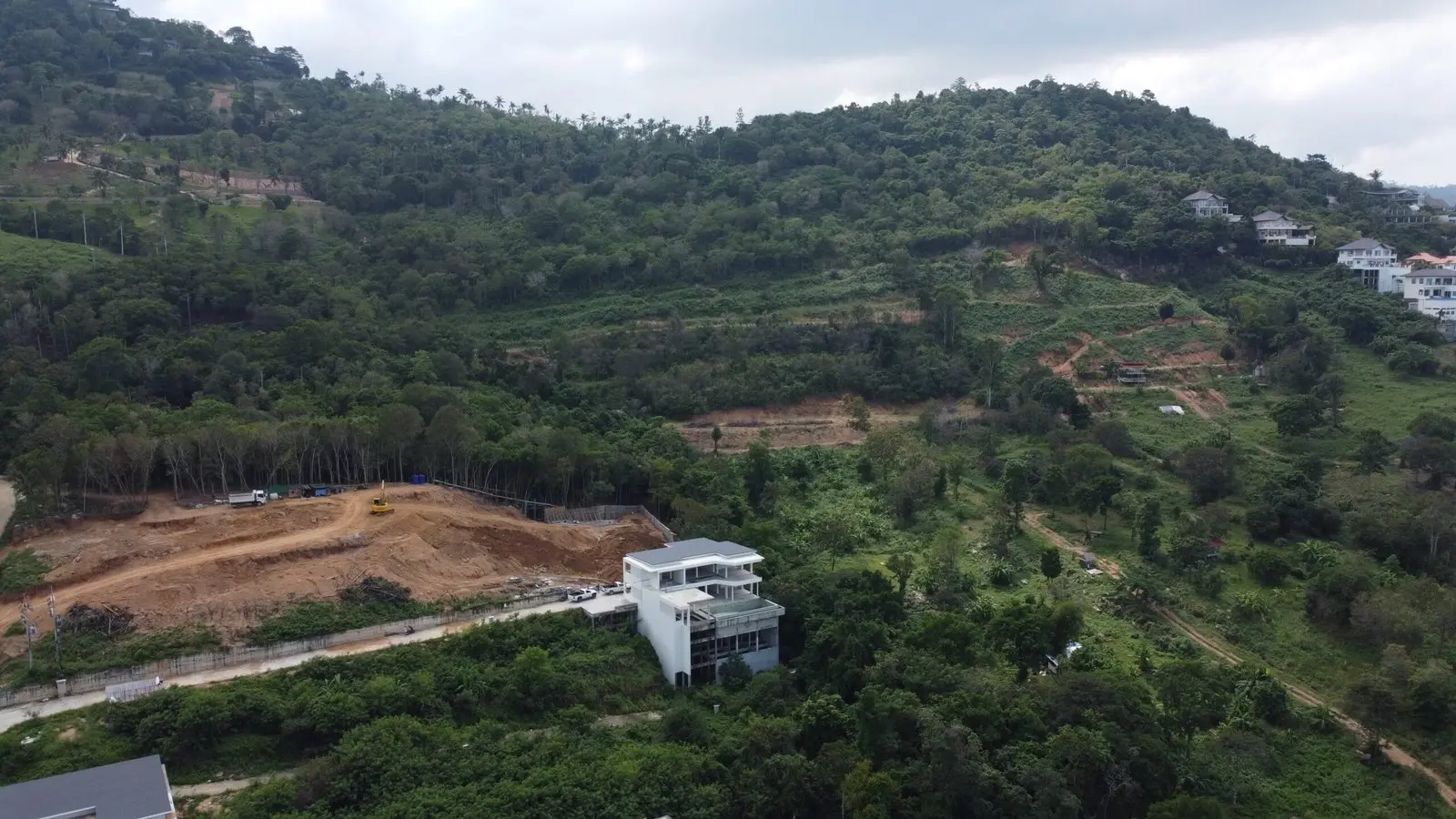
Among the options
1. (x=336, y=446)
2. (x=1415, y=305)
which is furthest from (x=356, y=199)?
(x=1415, y=305)

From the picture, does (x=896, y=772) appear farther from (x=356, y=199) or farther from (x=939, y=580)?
(x=356, y=199)

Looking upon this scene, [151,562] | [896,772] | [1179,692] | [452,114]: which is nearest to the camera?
[896,772]

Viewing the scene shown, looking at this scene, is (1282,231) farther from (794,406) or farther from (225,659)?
(225,659)

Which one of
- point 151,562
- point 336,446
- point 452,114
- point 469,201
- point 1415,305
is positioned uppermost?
point 452,114

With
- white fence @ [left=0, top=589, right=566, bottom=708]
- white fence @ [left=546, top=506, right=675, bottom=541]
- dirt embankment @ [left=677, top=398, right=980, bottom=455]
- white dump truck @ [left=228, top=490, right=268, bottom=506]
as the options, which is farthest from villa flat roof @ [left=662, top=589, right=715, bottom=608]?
dirt embankment @ [left=677, top=398, right=980, bottom=455]

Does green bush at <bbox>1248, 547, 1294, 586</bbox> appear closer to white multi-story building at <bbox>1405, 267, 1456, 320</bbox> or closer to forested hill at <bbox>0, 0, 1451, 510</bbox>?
forested hill at <bbox>0, 0, 1451, 510</bbox>

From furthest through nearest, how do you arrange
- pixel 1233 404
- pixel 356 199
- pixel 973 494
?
pixel 356 199 < pixel 1233 404 < pixel 973 494

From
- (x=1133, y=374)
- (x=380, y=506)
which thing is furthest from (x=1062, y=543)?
(x=380, y=506)
